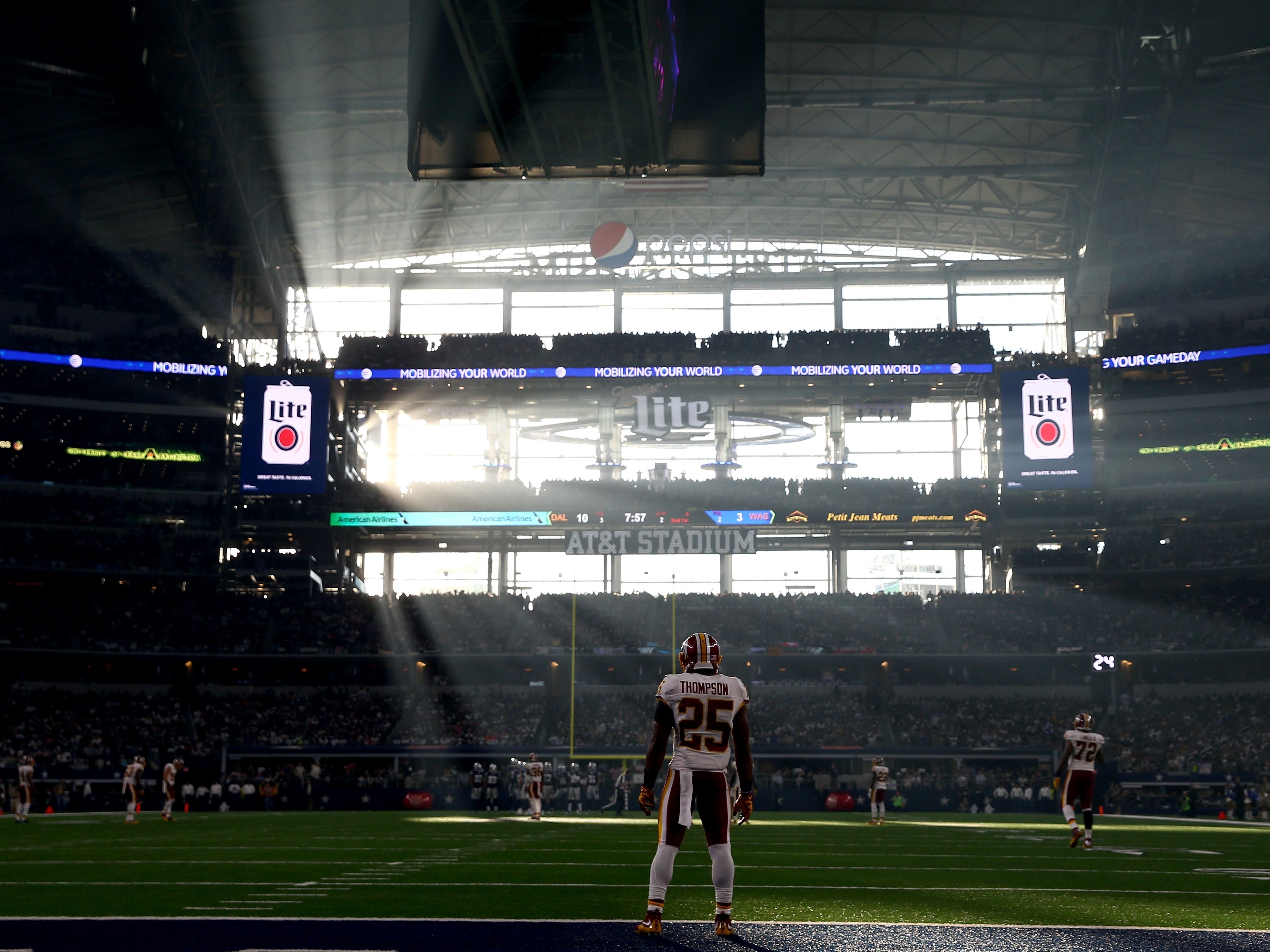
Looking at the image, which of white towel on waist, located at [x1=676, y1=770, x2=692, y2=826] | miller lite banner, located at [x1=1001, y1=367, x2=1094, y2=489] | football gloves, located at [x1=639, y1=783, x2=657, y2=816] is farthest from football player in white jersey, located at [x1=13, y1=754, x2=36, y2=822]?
miller lite banner, located at [x1=1001, y1=367, x2=1094, y2=489]

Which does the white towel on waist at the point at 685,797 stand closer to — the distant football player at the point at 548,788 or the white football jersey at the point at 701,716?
the white football jersey at the point at 701,716

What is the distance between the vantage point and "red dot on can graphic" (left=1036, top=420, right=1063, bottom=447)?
49.8m

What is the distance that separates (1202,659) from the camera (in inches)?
1907

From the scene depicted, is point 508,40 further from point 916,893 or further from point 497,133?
point 916,893

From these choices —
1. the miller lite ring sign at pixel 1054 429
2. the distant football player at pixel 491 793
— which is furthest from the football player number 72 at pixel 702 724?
the miller lite ring sign at pixel 1054 429

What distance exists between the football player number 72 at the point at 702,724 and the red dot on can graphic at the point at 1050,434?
44396mm

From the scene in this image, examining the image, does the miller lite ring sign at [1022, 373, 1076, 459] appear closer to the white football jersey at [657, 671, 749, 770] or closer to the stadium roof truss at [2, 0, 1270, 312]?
the stadium roof truss at [2, 0, 1270, 312]

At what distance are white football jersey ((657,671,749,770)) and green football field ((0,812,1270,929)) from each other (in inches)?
57.0

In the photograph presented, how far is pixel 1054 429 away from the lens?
49812 mm

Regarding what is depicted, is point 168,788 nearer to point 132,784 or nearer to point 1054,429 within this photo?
point 132,784

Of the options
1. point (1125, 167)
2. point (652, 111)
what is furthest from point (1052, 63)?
point (652, 111)

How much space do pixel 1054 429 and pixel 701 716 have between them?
44.7 meters

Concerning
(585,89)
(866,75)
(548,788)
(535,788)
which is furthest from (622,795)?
(866,75)

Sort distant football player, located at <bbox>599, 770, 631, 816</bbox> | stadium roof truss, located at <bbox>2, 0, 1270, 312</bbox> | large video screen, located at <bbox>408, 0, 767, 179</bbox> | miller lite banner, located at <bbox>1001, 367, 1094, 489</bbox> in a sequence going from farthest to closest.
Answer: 1. miller lite banner, located at <bbox>1001, 367, 1094, 489</bbox>
2. stadium roof truss, located at <bbox>2, 0, 1270, 312</bbox>
3. distant football player, located at <bbox>599, 770, 631, 816</bbox>
4. large video screen, located at <bbox>408, 0, 767, 179</bbox>
